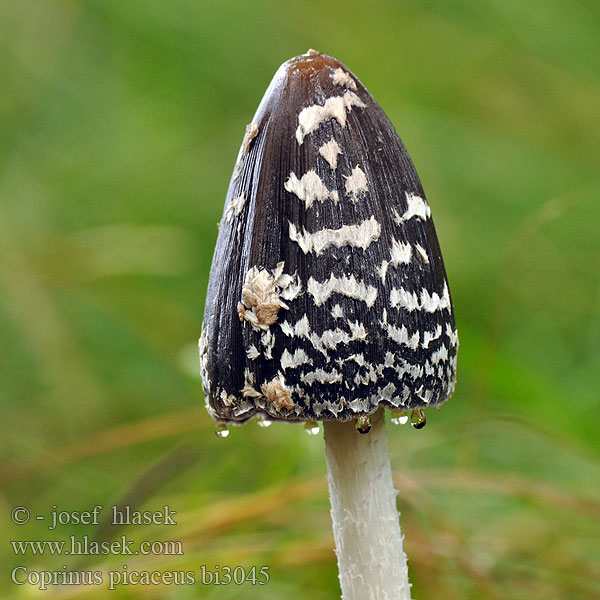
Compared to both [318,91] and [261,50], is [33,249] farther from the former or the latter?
[318,91]

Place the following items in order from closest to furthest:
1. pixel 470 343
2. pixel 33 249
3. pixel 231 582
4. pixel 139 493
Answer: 1. pixel 231 582
2. pixel 139 493
3. pixel 470 343
4. pixel 33 249

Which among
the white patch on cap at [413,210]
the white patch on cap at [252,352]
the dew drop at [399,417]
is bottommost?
the dew drop at [399,417]

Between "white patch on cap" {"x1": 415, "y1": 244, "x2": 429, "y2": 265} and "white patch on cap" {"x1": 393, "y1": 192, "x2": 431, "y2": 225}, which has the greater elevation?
"white patch on cap" {"x1": 393, "y1": 192, "x2": 431, "y2": 225}

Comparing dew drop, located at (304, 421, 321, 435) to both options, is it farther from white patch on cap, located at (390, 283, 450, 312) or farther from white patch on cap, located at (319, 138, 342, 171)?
white patch on cap, located at (319, 138, 342, 171)

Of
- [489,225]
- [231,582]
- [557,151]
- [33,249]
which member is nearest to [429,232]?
[231,582]

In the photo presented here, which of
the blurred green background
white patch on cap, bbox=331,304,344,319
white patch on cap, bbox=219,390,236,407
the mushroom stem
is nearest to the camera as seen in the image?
white patch on cap, bbox=331,304,344,319

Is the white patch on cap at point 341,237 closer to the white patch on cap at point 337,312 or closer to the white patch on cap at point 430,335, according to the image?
the white patch on cap at point 337,312

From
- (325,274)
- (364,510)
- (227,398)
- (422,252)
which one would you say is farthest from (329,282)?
(364,510)

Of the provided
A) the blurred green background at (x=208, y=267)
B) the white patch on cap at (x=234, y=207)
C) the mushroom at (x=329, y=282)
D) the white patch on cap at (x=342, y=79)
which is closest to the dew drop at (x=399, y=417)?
the mushroom at (x=329, y=282)

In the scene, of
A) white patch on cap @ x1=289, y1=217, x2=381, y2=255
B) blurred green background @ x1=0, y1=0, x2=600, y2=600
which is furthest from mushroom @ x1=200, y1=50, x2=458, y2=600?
blurred green background @ x1=0, y1=0, x2=600, y2=600
